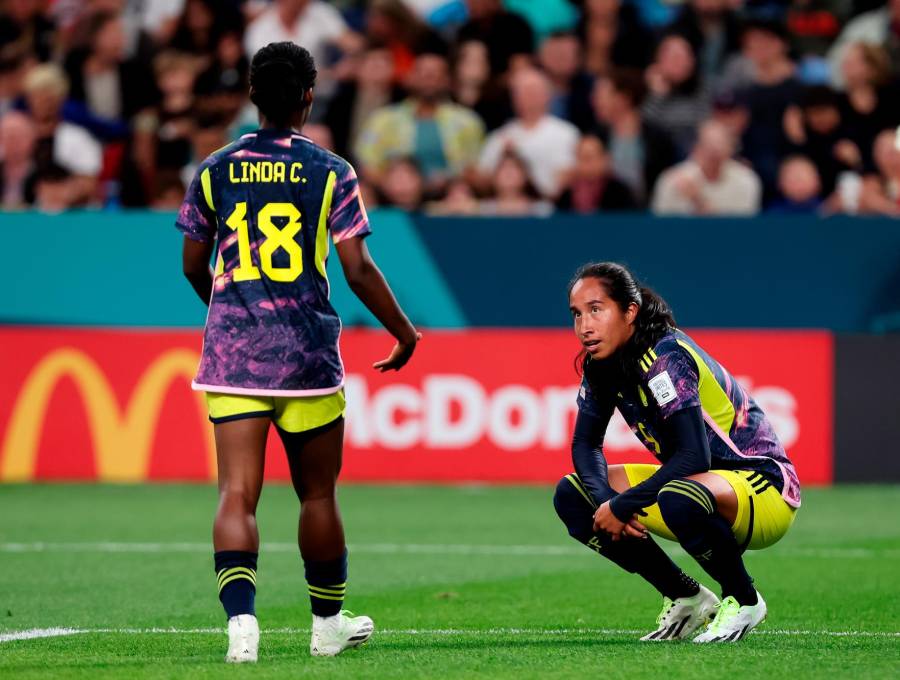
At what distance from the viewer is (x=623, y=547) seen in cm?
647

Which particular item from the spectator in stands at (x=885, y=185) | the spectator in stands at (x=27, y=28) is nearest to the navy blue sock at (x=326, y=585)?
the spectator in stands at (x=885, y=185)

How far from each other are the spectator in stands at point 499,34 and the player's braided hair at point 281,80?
36.2 ft

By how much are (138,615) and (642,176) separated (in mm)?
9100

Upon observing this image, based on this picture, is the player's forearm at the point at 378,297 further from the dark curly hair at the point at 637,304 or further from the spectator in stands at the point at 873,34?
the spectator in stands at the point at 873,34

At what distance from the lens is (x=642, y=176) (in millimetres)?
15445

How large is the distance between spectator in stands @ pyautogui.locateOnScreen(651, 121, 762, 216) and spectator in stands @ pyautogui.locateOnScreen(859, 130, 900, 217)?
0.95m

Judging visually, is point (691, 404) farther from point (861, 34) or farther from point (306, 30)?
point (306, 30)

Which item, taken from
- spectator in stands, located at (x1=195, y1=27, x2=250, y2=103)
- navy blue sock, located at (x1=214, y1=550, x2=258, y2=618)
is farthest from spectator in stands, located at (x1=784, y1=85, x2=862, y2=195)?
navy blue sock, located at (x1=214, y1=550, x2=258, y2=618)

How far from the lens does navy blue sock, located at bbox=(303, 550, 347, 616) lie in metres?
6.04

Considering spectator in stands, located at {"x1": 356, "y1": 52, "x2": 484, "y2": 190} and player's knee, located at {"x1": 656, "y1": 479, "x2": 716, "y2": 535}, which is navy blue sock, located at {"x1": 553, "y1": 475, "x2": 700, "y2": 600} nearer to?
player's knee, located at {"x1": 656, "y1": 479, "x2": 716, "y2": 535}

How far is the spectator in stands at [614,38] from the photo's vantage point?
16656 mm

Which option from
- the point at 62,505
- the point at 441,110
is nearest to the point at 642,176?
the point at 441,110

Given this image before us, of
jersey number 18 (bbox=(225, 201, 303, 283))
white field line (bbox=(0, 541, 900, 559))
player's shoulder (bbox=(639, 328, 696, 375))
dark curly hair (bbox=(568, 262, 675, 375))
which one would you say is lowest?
white field line (bbox=(0, 541, 900, 559))

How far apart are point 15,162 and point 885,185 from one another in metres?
7.91
